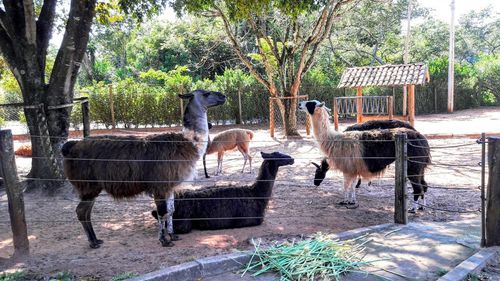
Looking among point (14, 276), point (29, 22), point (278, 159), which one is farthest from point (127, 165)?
point (29, 22)

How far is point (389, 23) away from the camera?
28.2 metres

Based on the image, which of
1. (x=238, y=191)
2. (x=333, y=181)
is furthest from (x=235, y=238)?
(x=333, y=181)

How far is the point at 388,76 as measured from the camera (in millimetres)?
15148

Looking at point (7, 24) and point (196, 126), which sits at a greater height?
point (7, 24)

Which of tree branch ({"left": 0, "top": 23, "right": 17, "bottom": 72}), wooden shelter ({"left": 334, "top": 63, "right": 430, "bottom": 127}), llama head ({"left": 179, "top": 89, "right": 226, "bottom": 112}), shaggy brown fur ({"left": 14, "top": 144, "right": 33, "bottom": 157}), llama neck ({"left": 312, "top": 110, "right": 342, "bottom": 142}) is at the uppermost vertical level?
tree branch ({"left": 0, "top": 23, "right": 17, "bottom": 72})

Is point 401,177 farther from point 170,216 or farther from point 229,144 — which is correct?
point 229,144

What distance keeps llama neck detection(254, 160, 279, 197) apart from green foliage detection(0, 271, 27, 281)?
3020 millimetres

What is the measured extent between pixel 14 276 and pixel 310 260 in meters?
2.70

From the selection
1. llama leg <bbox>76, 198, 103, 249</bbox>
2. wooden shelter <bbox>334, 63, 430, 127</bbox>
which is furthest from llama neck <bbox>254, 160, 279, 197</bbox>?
wooden shelter <bbox>334, 63, 430, 127</bbox>

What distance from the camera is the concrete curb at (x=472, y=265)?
3.75 m

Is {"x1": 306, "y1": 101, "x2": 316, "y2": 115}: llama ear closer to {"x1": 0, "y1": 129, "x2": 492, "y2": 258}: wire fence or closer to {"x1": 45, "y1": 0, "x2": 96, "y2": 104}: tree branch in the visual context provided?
{"x1": 0, "y1": 129, "x2": 492, "y2": 258}: wire fence

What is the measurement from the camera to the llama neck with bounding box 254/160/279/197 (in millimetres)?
6121

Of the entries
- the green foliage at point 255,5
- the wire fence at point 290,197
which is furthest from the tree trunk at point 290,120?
the wire fence at point 290,197

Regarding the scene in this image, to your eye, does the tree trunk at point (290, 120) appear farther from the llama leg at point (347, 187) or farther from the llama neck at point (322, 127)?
the llama leg at point (347, 187)
